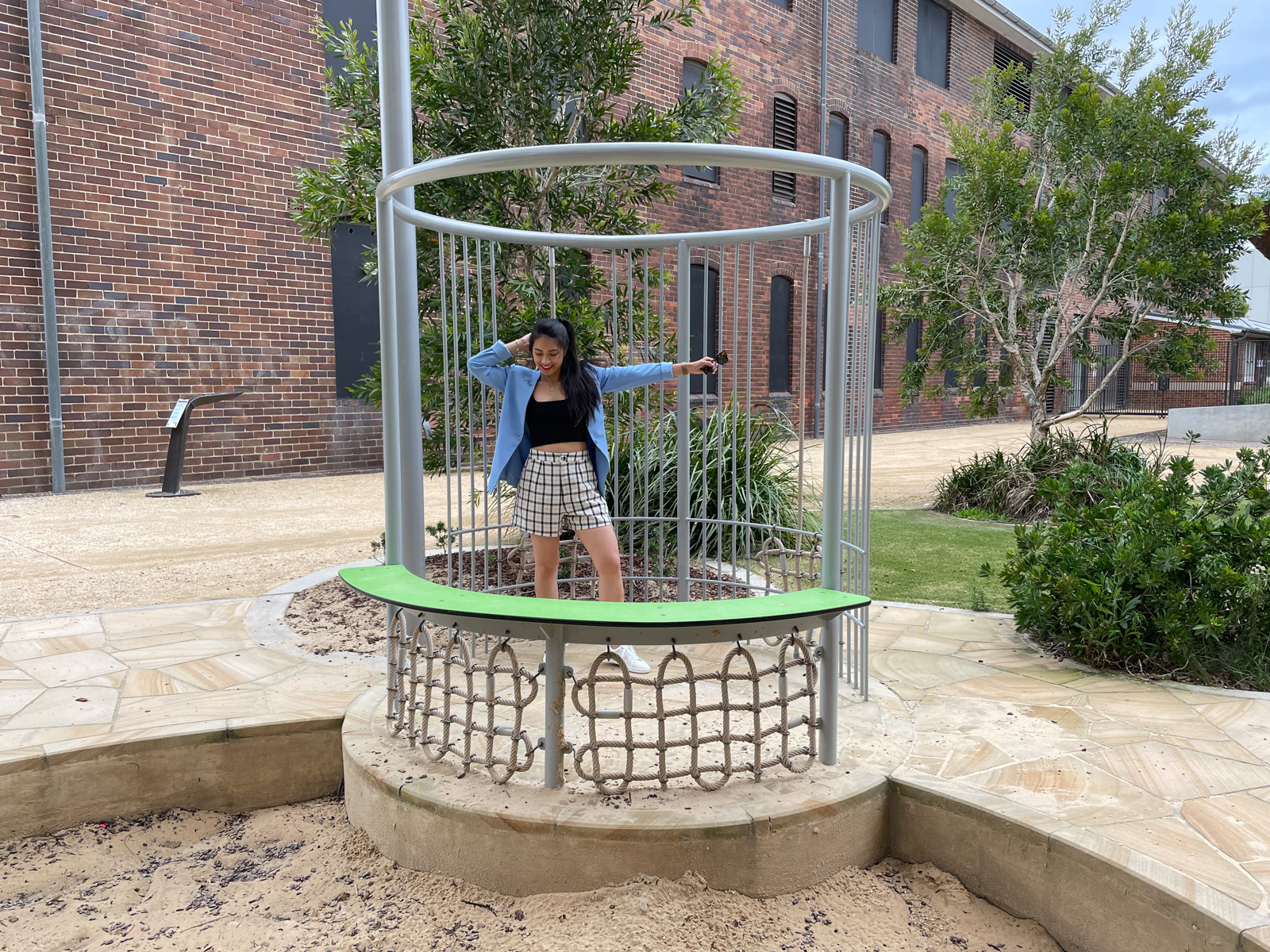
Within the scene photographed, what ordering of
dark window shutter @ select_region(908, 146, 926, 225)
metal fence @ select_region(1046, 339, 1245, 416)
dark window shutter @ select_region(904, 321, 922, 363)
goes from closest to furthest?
1. dark window shutter @ select_region(908, 146, 926, 225)
2. dark window shutter @ select_region(904, 321, 922, 363)
3. metal fence @ select_region(1046, 339, 1245, 416)

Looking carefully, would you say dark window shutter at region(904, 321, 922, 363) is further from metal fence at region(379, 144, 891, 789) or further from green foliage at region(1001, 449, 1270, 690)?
green foliage at region(1001, 449, 1270, 690)

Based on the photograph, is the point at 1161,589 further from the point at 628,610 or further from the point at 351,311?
the point at 351,311

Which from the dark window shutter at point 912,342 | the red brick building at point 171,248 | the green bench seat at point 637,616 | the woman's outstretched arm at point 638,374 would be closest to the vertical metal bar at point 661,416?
the woman's outstretched arm at point 638,374

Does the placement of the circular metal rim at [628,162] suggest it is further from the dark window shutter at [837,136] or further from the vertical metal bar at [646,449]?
the dark window shutter at [837,136]

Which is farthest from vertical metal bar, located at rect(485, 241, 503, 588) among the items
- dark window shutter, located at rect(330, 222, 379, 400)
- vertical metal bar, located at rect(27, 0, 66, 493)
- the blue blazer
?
dark window shutter, located at rect(330, 222, 379, 400)

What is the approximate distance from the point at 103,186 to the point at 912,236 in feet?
29.8

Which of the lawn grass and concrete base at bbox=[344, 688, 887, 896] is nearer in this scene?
concrete base at bbox=[344, 688, 887, 896]

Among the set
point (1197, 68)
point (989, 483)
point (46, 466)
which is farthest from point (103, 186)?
point (1197, 68)

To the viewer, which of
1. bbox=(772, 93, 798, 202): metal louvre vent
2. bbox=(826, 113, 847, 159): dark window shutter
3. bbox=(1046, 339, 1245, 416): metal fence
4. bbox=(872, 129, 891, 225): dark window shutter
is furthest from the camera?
bbox=(1046, 339, 1245, 416): metal fence

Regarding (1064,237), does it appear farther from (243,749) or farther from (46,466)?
(46,466)

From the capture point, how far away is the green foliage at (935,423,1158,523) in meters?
8.87

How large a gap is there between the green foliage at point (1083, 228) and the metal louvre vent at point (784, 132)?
22.4 feet

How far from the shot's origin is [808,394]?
17875 millimetres

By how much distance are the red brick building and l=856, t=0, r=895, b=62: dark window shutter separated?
12004 millimetres
